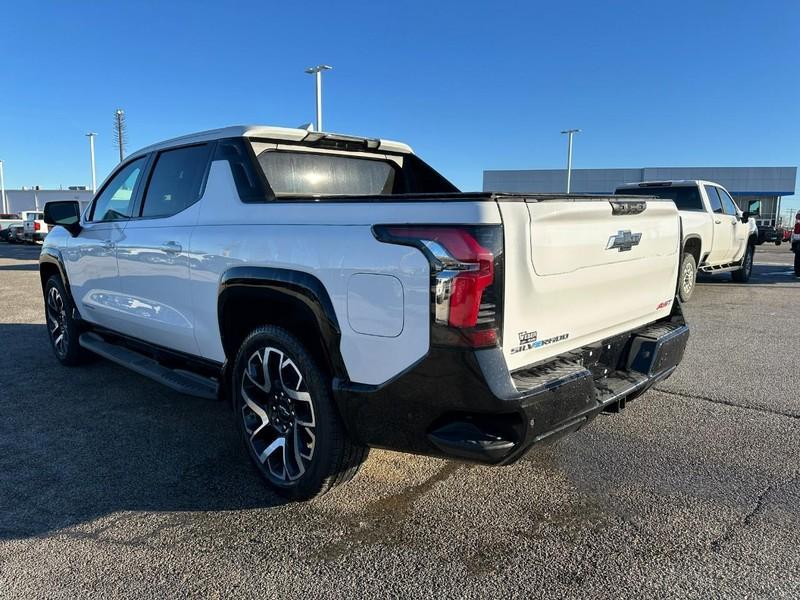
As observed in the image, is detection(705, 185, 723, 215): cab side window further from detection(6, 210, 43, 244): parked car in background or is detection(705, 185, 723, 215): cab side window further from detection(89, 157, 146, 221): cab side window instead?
detection(6, 210, 43, 244): parked car in background

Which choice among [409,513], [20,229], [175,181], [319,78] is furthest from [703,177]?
[409,513]

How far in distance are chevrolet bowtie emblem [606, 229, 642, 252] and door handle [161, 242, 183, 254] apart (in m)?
2.51

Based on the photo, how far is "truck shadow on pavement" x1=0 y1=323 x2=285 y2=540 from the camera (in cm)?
313

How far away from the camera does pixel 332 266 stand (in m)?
2.70

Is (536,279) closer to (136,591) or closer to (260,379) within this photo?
(260,379)

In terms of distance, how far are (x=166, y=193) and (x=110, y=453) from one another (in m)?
1.77

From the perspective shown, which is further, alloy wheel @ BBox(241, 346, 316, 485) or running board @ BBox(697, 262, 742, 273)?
running board @ BBox(697, 262, 742, 273)

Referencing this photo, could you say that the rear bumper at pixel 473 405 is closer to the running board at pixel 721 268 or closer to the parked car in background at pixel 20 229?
the running board at pixel 721 268

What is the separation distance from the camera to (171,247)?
383 centimetres

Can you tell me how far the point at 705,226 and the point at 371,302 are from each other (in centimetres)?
886

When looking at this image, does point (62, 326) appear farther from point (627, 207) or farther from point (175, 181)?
point (627, 207)

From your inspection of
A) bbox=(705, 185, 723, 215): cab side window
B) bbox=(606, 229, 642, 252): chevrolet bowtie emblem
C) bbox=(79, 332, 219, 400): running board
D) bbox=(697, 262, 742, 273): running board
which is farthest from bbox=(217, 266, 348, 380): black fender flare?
bbox=(705, 185, 723, 215): cab side window

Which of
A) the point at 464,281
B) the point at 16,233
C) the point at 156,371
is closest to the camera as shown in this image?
the point at 464,281

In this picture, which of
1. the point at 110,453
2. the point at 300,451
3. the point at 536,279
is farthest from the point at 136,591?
the point at 536,279
